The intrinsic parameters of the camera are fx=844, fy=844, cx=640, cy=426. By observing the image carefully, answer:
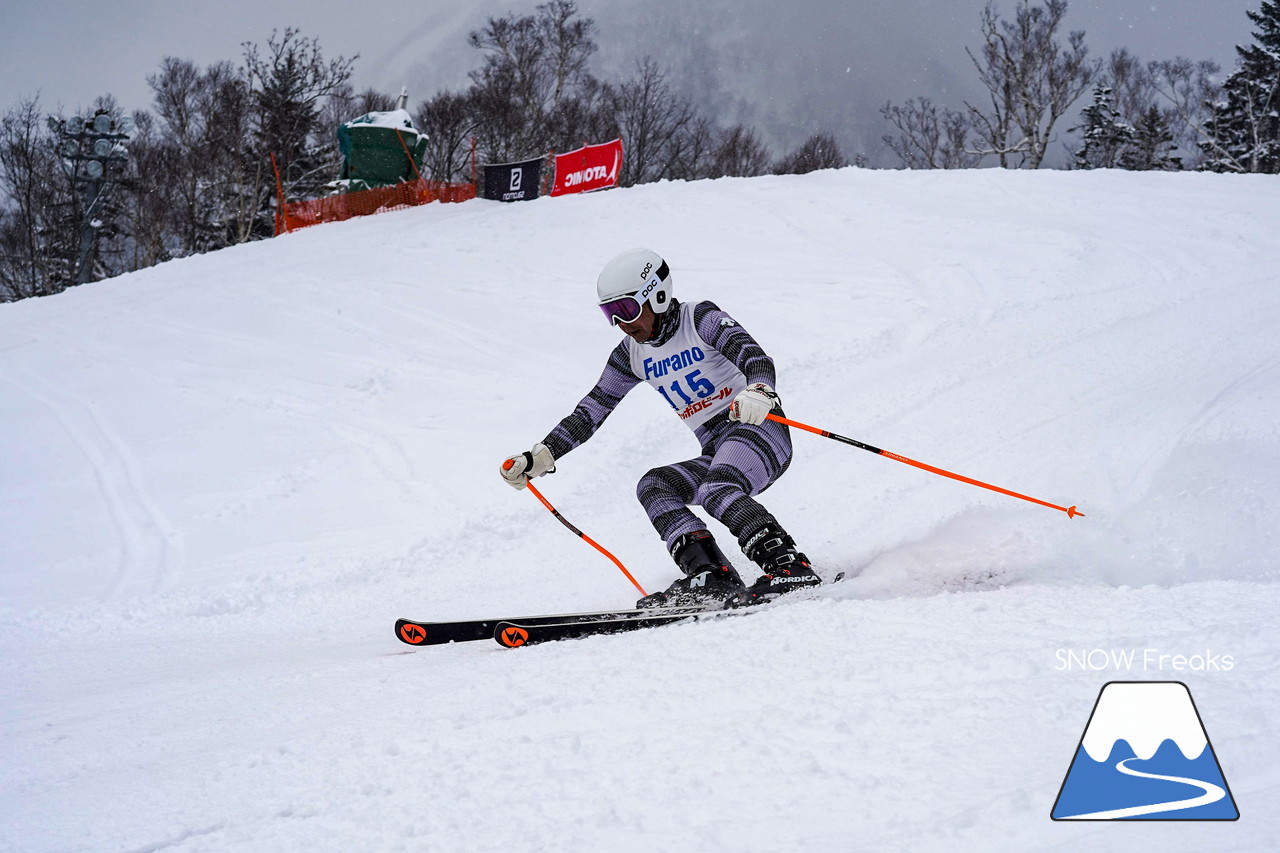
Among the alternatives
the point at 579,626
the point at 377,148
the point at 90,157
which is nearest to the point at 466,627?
the point at 579,626

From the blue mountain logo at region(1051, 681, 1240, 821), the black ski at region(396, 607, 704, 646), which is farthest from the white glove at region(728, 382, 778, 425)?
the blue mountain logo at region(1051, 681, 1240, 821)

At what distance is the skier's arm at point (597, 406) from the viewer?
4508 millimetres

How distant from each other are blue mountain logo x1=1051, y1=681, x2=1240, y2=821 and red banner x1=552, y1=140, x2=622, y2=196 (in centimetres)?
1851

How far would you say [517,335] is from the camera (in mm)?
11102

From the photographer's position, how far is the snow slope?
1871 mm

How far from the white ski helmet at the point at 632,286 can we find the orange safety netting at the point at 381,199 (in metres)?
17.8

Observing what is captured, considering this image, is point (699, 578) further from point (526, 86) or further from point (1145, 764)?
point (526, 86)

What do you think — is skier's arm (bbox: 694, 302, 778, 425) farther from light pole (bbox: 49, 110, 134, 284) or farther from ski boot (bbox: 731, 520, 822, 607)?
light pole (bbox: 49, 110, 134, 284)

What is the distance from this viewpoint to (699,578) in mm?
3795

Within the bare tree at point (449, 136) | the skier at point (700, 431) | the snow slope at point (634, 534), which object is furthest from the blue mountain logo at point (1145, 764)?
the bare tree at point (449, 136)

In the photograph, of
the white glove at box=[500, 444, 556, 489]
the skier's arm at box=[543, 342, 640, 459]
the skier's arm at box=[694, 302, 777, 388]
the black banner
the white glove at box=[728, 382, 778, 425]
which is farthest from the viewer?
the black banner

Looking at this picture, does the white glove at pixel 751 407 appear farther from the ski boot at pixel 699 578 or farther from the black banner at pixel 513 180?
the black banner at pixel 513 180

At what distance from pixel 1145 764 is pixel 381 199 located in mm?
21334

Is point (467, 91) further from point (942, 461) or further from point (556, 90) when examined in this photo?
point (942, 461)
